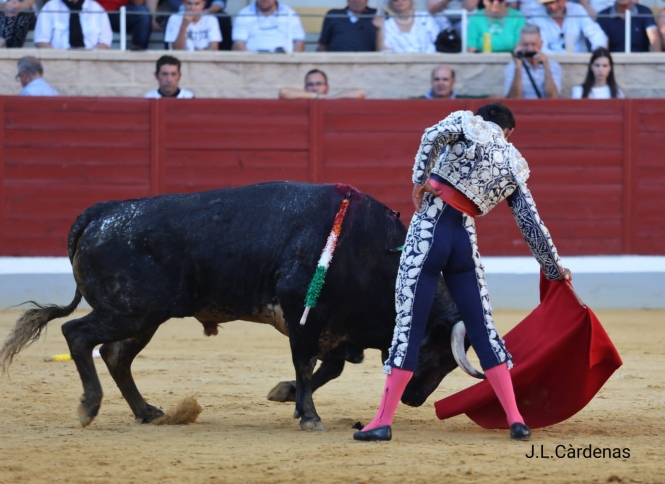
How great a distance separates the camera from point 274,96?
9383 mm

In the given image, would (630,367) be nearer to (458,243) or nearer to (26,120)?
(458,243)

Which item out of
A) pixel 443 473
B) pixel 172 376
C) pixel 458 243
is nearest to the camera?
pixel 443 473

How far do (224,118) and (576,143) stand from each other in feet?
9.61

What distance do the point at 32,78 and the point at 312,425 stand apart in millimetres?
5534

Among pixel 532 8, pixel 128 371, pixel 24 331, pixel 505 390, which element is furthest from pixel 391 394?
pixel 532 8

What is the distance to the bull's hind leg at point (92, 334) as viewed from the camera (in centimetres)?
451

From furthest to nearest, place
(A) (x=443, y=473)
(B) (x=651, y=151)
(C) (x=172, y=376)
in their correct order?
(B) (x=651, y=151), (C) (x=172, y=376), (A) (x=443, y=473)

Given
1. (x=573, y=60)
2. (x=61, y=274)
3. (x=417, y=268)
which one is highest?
(x=573, y=60)

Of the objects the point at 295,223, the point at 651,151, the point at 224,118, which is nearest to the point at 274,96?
the point at 224,118

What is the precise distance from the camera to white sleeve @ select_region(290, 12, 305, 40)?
9411mm

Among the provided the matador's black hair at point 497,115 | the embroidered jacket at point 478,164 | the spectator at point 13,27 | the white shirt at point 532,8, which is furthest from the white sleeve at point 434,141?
the spectator at point 13,27

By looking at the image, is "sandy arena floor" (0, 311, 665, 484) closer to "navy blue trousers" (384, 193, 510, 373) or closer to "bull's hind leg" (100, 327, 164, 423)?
"bull's hind leg" (100, 327, 164, 423)

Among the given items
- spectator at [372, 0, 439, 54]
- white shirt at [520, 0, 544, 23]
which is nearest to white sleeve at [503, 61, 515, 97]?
white shirt at [520, 0, 544, 23]

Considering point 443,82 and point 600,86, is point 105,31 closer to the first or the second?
point 443,82
